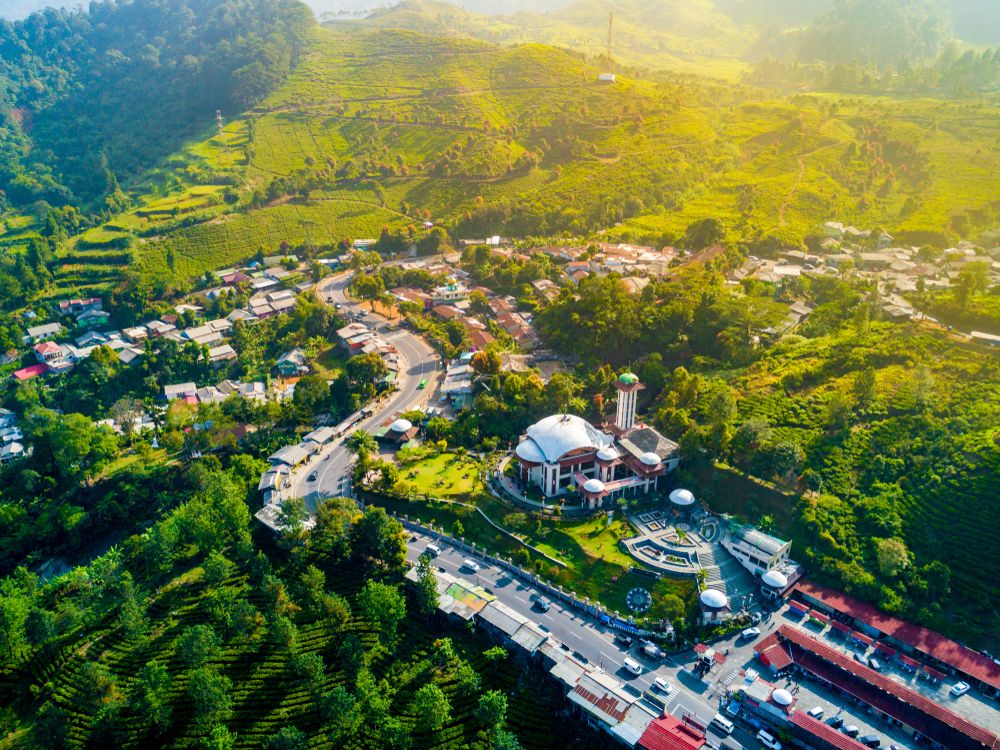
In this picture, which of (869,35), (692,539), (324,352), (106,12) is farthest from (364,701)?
(106,12)

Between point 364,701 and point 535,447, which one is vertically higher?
point 535,447

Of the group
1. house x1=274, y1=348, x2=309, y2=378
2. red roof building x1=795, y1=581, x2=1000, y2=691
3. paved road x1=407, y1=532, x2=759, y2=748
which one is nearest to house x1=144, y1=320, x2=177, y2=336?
house x1=274, y1=348, x2=309, y2=378

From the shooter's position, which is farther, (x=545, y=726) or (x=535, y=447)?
(x=535, y=447)

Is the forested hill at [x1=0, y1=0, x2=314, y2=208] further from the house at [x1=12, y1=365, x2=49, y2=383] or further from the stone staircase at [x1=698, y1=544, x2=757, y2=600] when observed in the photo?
the stone staircase at [x1=698, y1=544, x2=757, y2=600]

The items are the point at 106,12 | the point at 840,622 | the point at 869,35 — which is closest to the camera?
the point at 840,622

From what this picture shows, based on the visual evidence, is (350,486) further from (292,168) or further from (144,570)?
(292,168)

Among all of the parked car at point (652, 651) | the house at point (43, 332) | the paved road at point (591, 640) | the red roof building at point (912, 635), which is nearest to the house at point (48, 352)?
the house at point (43, 332)
